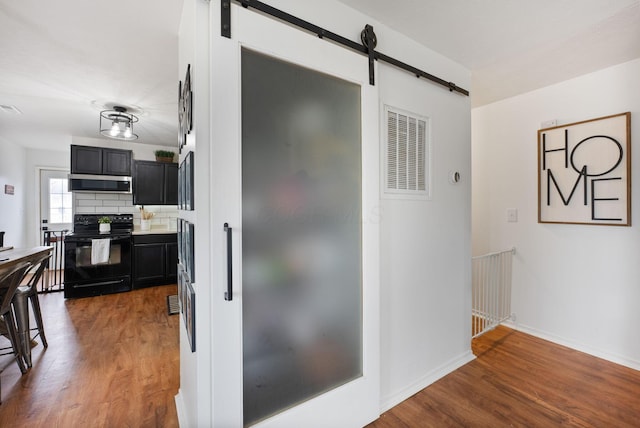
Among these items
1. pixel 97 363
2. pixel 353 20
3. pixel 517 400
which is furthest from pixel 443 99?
pixel 97 363

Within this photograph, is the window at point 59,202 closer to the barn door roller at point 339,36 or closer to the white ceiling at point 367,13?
the white ceiling at point 367,13

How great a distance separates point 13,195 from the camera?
4.85 meters

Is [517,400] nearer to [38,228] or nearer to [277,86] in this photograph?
[277,86]

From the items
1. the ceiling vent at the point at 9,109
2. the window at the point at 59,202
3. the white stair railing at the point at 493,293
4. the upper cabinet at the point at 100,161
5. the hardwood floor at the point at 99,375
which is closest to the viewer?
the hardwood floor at the point at 99,375

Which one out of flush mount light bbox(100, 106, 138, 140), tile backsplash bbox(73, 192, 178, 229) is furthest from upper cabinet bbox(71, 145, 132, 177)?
flush mount light bbox(100, 106, 138, 140)

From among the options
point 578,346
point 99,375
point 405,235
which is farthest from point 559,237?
point 99,375

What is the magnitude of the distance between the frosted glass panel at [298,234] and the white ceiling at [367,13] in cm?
74

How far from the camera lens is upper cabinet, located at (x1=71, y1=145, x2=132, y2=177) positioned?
4297 millimetres

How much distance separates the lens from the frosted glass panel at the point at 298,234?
1300 millimetres

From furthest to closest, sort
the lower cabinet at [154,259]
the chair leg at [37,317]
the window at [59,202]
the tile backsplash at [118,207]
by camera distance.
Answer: the window at [59,202], the tile backsplash at [118,207], the lower cabinet at [154,259], the chair leg at [37,317]

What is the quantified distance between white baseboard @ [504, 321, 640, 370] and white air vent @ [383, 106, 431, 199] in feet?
6.82

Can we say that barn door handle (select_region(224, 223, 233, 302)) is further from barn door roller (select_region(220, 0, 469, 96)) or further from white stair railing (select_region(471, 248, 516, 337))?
white stair railing (select_region(471, 248, 516, 337))

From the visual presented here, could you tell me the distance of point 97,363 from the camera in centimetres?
233

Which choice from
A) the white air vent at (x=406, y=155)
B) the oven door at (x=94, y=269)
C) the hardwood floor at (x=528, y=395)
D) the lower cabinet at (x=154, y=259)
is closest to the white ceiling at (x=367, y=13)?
the white air vent at (x=406, y=155)
